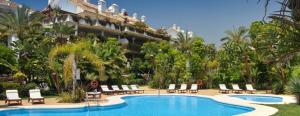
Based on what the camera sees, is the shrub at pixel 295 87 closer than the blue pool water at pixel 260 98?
Yes

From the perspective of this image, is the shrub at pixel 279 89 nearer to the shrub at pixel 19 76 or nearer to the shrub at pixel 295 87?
the shrub at pixel 295 87

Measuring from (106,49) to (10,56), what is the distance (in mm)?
8406

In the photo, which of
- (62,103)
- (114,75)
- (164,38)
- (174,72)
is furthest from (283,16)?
(164,38)

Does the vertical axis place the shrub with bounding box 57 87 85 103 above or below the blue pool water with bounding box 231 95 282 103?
above

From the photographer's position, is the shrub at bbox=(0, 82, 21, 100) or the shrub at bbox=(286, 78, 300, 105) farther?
the shrub at bbox=(0, 82, 21, 100)

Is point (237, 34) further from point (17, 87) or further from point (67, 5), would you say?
point (17, 87)

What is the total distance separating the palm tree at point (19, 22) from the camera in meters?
28.6

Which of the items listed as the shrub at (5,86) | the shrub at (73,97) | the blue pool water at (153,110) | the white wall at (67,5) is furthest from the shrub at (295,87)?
the white wall at (67,5)

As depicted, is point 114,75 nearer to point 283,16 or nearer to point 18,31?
point 18,31

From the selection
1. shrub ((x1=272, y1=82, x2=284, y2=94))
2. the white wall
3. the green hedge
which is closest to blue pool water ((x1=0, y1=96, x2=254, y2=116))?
the green hedge

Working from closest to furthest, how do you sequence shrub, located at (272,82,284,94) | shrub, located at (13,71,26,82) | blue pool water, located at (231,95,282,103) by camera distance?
blue pool water, located at (231,95,282,103) < shrub, located at (13,71,26,82) < shrub, located at (272,82,284,94)

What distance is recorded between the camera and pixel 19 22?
29156mm

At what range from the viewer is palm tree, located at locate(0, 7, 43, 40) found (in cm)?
2865

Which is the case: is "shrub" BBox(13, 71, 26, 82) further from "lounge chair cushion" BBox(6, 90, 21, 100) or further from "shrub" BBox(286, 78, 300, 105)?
"shrub" BBox(286, 78, 300, 105)
